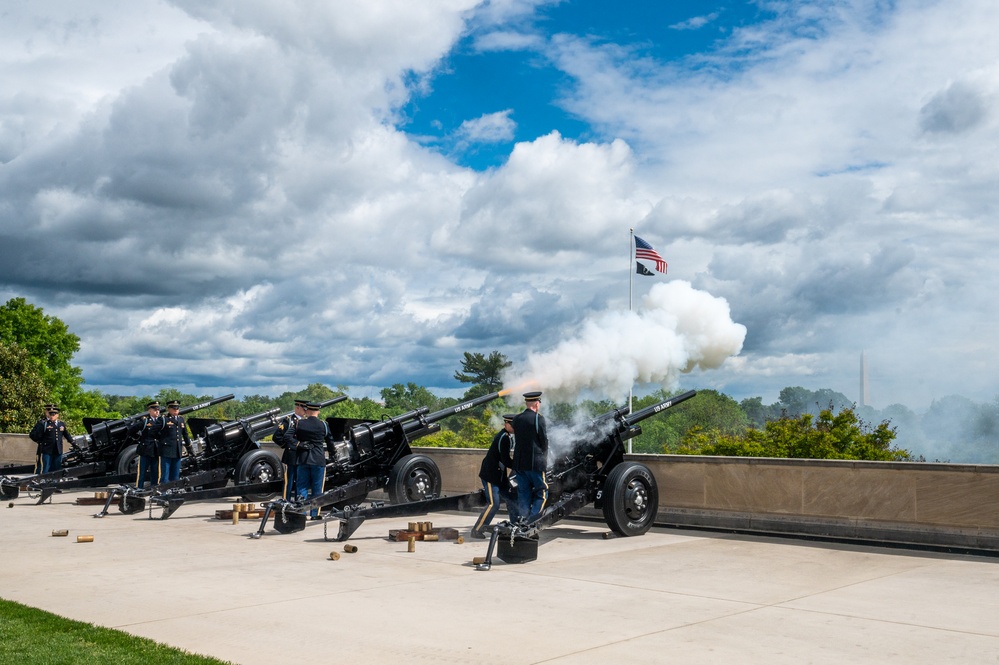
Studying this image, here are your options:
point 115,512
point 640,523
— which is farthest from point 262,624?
point 115,512

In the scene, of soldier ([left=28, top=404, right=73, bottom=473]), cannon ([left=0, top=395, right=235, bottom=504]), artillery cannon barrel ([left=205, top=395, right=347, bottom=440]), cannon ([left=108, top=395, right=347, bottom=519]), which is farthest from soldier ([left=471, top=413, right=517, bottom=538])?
soldier ([left=28, top=404, right=73, bottom=473])

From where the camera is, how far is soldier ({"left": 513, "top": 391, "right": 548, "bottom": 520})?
36.1 feet

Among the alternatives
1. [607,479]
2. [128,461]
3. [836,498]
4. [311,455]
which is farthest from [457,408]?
[128,461]

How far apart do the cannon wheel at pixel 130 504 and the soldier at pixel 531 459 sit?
22.4ft

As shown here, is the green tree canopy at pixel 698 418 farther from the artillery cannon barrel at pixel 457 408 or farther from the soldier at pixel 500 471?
the soldier at pixel 500 471

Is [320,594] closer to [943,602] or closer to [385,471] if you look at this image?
[943,602]

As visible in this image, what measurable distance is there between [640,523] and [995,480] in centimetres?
408

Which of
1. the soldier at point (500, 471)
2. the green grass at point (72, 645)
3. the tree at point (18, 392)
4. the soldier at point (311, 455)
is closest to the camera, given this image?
the green grass at point (72, 645)

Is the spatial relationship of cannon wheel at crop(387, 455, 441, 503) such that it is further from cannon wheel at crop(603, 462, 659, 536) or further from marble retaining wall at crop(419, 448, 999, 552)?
cannon wheel at crop(603, 462, 659, 536)

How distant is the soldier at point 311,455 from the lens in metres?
13.4

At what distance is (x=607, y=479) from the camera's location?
11938mm

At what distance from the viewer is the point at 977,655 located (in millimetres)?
6258

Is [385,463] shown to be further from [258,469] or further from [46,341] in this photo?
[46,341]

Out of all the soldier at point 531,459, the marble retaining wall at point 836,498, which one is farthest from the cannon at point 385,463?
the marble retaining wall at point 836,498
